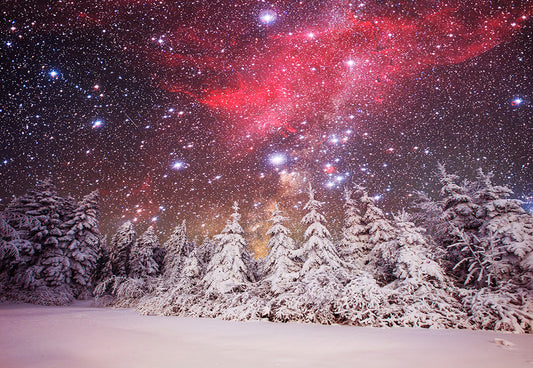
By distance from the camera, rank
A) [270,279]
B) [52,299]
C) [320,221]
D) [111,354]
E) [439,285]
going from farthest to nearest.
→ 1. [52,299]
2. [320,221]
3. [270,279]
4. [439,285]
5. [111,354]

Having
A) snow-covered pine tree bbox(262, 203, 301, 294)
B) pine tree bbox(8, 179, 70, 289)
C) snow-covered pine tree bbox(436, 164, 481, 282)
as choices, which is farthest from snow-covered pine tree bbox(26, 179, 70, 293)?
snow-covered pine tree bbox(436, 164, 481, 282)

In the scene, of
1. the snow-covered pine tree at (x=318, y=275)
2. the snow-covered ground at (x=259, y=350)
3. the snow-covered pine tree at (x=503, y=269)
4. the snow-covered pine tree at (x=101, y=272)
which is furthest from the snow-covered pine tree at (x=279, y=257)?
the snow-covered pine tree at (x=101, y=272)

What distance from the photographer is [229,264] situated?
692 inches

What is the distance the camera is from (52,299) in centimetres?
2191

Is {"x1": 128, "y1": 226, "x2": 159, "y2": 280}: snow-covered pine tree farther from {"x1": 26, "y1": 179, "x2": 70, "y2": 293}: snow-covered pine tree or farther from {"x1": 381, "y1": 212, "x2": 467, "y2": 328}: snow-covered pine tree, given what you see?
{"x1": 381, "y1": 212, "x2": 467, "y2": 328}: snow-covered pine tree

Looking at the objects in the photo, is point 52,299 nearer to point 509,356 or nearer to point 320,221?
point 320,221

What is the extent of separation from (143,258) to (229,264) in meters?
22.2

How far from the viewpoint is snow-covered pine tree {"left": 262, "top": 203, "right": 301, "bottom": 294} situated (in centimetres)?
1540

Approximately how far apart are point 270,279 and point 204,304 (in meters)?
4.80

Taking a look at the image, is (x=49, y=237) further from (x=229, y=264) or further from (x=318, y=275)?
(x=318, y=275)

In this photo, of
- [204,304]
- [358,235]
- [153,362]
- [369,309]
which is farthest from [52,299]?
[358,235]

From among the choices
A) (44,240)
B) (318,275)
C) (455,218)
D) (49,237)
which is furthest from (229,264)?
(44,240)

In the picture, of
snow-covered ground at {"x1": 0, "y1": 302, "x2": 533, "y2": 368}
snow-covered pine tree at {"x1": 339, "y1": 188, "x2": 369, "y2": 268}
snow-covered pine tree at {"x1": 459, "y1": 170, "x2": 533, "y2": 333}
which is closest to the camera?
snow-covered ground at {"x1": 0, "y1": 302, "x2": 533, "y2": 368}

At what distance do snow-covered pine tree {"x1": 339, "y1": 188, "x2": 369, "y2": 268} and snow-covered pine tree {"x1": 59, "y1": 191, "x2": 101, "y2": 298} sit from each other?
26927mm
